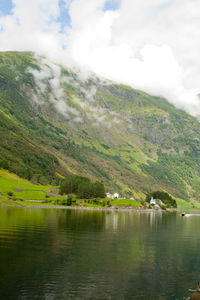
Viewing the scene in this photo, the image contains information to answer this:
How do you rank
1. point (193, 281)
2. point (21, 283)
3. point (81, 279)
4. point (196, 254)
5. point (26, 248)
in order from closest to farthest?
point (21, 283)
point (81, 279)
point (193, 281)
point (26, 248)
point (196, 254)

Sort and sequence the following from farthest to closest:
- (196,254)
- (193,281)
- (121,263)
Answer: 1. (196,254)
2. (121,263)
3. (193,281)

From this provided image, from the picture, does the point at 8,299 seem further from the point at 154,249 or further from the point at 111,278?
the point at 154,249

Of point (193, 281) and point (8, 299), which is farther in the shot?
point (193, 281)

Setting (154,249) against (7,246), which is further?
(154,249)

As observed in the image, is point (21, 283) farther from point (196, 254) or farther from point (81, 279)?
point (196, 254)

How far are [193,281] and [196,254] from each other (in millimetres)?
23531

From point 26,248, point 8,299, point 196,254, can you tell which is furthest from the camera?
point 196,254

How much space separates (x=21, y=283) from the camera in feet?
115

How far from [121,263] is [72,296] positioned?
17840 millimetres

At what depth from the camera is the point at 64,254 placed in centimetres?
5247

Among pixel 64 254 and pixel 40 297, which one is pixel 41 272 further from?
pixel 64 254

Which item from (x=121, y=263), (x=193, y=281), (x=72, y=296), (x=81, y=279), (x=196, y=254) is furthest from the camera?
(x=196, y=254)

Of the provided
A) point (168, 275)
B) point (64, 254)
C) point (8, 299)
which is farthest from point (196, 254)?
point (8, 299)

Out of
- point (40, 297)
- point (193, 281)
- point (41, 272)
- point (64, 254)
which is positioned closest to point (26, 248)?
point (64, 254)
